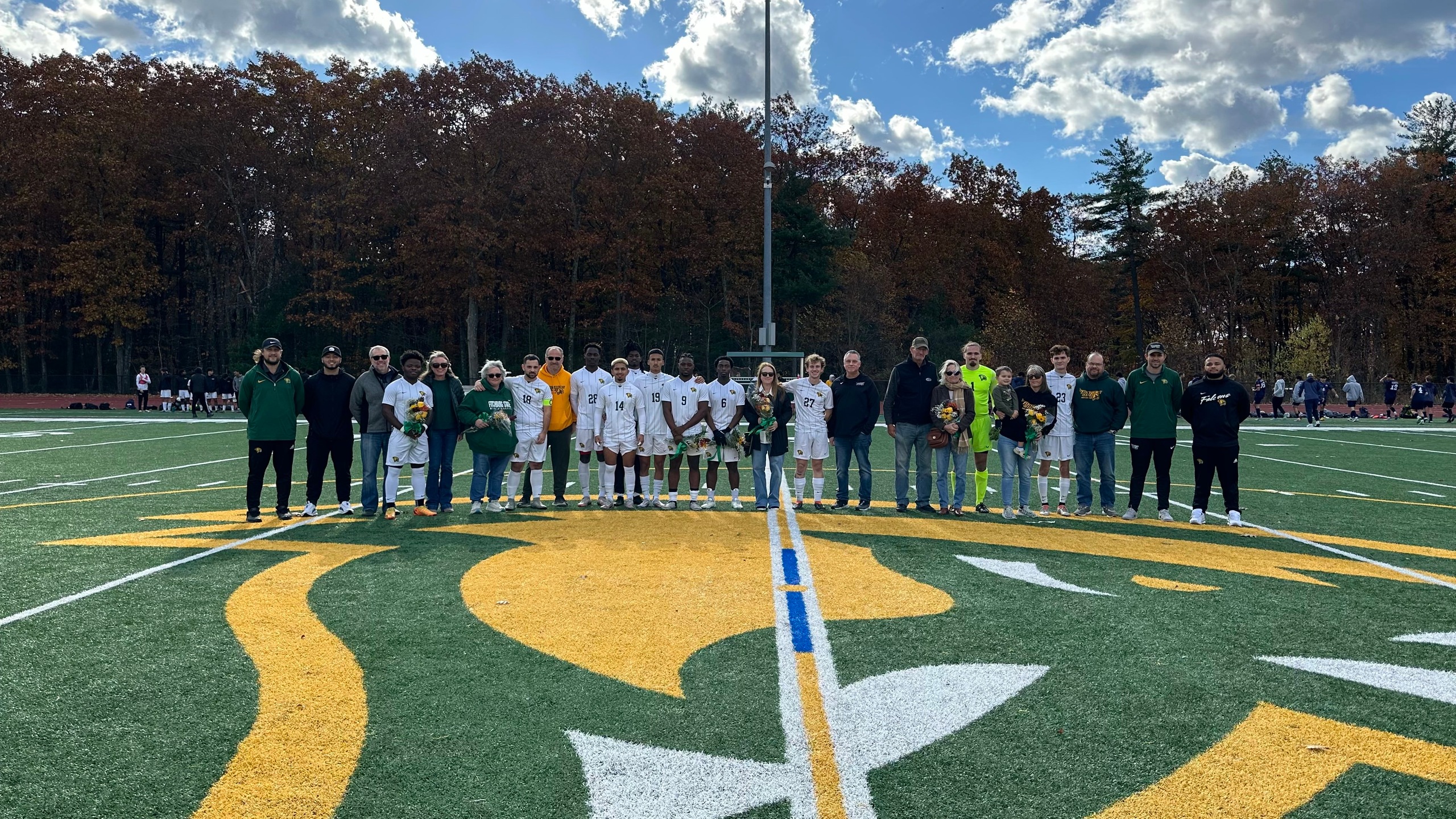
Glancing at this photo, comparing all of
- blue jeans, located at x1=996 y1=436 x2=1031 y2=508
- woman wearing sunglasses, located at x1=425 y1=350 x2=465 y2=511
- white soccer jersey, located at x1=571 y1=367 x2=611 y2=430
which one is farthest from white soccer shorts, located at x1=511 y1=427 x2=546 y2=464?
blue jeans, located at x1=996 y1=436 x2=1031 y2=508

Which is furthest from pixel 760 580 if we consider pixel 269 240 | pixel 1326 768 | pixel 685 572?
pixel 269 240

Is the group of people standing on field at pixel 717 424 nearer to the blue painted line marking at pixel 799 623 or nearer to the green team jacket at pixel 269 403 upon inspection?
the green team jacket at pixel 269 403

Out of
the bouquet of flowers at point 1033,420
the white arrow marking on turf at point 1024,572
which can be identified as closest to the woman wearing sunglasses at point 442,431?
the white arrow marking on turf at point 1024,572

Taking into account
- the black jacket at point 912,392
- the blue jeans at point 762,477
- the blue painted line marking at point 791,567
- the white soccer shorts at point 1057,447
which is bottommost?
the blue painted line marking at point 791,567

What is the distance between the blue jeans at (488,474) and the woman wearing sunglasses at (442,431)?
13.1 inches

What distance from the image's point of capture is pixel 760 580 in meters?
6.89

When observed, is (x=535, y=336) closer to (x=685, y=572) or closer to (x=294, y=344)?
(x=294, y=344)

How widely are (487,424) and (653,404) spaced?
6.53ft

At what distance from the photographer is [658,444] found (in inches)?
422

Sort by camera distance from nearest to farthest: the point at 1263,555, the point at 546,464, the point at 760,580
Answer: the point at 760,580 < the point at 1263,555 < the point at 546,464

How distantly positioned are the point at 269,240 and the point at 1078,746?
2114 inches

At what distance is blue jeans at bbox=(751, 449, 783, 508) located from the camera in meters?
10.7

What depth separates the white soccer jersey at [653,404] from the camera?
10.7m

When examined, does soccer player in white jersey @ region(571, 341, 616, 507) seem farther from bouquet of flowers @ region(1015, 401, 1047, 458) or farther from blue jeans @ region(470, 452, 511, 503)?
bouquet of flowers @ region(1015, 401, 1047, 458)
